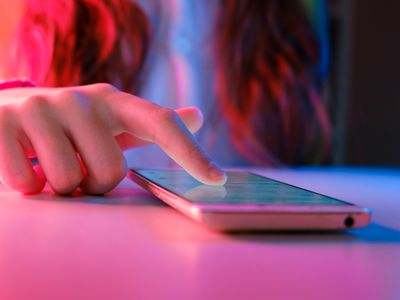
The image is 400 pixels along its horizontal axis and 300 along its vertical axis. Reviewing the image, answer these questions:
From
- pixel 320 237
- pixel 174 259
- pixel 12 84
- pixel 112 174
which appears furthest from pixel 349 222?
pixel 12 84

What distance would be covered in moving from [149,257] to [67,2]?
42.9 inches

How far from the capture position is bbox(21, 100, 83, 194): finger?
1.74ft

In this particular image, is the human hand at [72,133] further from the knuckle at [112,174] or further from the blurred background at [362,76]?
the blurred background at [362,76]

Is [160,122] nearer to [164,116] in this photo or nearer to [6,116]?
[164,116]

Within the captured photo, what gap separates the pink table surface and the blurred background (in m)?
0.95

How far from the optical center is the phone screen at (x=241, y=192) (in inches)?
16.7

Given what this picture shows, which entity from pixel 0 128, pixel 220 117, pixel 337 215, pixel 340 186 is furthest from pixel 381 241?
pixel 220 117

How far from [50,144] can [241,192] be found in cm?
18

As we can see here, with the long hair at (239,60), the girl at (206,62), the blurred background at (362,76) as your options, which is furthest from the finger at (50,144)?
the blurred background at (362,76)

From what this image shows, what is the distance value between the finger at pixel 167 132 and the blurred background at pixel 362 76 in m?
0.94

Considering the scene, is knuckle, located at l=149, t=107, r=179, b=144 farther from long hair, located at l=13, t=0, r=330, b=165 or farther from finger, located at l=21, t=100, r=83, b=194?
long hair, located at l=13, t=0, r=330, b=165

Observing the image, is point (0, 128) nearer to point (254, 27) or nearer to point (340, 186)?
point (340, 186)

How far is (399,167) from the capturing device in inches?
56.3

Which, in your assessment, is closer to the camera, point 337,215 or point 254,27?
point 337,215
